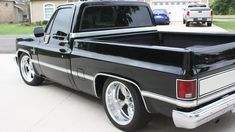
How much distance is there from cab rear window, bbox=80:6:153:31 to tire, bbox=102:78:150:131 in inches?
52.0

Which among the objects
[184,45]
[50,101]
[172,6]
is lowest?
[50,101]

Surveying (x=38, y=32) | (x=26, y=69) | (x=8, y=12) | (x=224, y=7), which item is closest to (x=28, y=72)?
(x=26, y=69)

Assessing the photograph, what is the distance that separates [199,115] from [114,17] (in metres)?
2.79

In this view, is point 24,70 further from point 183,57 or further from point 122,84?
point 183,57

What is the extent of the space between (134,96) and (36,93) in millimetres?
3156

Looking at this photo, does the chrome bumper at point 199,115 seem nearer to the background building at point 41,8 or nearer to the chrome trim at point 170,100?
the chrome trim at point 170,100

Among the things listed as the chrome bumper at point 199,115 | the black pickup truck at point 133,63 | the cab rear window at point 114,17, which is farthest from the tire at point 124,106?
the cab rear window at point 114,17

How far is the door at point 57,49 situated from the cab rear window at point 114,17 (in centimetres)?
31

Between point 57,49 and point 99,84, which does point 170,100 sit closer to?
point 99,84

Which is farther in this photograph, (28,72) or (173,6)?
(173,6)

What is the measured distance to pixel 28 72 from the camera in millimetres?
7527

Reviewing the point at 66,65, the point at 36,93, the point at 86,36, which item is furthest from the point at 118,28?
the point at 36,93

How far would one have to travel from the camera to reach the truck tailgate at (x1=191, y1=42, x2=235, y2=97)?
3.62m

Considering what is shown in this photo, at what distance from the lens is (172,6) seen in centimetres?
3462
